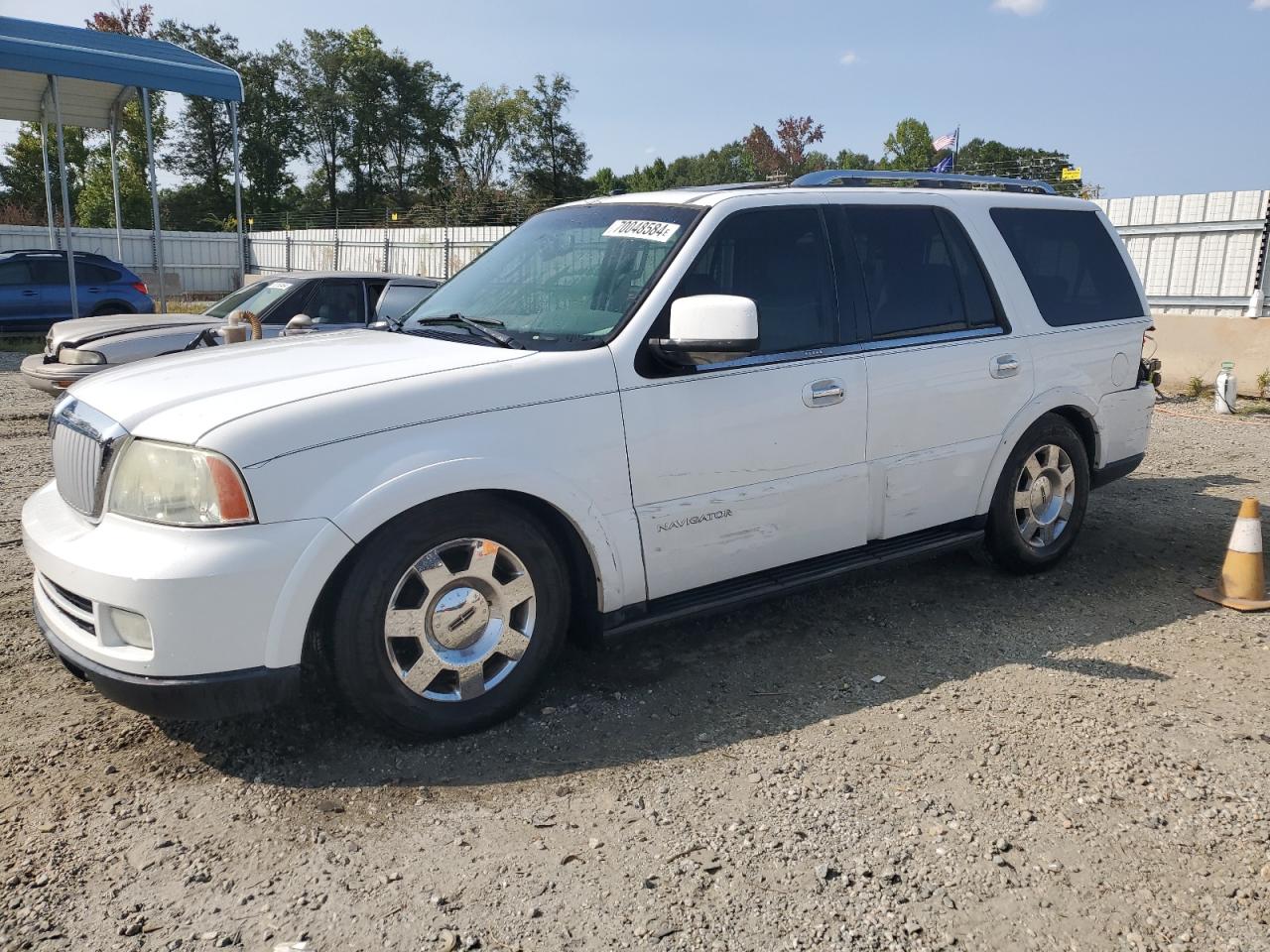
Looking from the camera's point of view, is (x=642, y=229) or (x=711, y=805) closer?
(x=711, y=805)

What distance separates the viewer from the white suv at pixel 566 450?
3.05 m

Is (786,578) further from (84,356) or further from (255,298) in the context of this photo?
(255,298)

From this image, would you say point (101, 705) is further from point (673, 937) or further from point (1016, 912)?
point (1016, 912)

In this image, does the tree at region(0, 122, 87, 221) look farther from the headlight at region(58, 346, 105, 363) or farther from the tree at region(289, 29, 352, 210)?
the headlight at region(58, 346, 105, 363)

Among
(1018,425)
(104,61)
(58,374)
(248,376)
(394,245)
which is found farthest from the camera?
(394,245)

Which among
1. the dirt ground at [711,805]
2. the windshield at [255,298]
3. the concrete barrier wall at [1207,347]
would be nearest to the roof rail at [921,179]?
the dirt ground at [711,805]

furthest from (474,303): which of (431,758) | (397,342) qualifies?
(431,758)

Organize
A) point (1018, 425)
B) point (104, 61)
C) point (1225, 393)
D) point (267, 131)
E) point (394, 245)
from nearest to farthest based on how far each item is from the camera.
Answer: point (1018, 425), point (1225, 393), point (104, 61), point (394, 245), point (267, 131)

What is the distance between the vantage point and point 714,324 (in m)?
3.56

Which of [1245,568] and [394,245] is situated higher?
[394,245]

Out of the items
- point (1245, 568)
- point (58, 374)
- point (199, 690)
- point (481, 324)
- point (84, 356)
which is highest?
point (481, 324)

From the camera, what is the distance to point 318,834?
9.72 ft

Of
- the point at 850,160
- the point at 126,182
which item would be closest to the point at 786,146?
the point at 850,160

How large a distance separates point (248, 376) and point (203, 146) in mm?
62712
